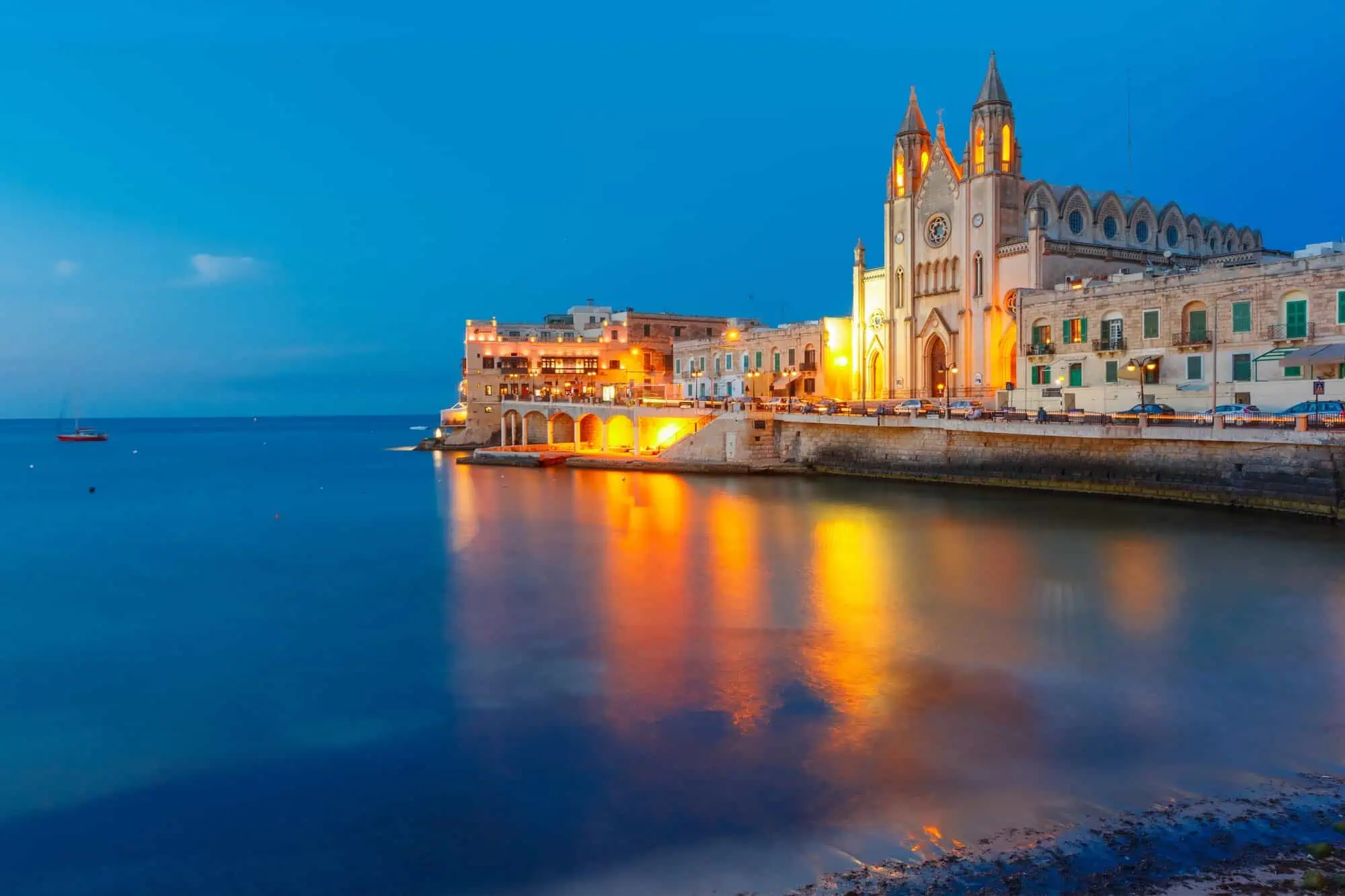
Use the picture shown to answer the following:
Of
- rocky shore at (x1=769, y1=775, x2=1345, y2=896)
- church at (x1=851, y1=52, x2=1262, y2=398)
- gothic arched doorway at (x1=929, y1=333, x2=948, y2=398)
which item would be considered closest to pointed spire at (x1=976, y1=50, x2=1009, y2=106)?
church at (x1=851, y1=52, x2=1262, y2=398)

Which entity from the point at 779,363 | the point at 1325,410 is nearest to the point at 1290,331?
the point at 1325,410

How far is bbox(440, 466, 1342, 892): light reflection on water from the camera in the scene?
430 inches

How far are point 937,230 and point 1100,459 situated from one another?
27548mm

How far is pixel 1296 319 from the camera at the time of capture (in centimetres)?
3672

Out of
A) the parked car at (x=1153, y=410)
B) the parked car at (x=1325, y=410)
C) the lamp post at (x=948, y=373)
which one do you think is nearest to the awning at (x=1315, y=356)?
the parked car at (x=1325, y=410)

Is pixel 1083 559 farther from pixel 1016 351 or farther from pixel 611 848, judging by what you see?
pixel 1016 351

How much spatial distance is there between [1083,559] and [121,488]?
54172mm

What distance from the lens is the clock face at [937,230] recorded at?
59781mm

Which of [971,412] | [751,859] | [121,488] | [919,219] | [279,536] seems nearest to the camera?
[751,859]

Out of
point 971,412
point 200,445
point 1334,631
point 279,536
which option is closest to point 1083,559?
point 1334,631

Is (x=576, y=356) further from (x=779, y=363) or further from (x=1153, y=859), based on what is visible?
(x=1153, y=859)

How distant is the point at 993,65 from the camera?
60.2 metres

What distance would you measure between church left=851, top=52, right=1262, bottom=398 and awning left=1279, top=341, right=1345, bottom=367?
1622cm

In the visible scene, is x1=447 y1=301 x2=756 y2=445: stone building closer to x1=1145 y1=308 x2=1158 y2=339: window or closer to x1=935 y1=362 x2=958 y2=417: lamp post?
x1=935 y1=362 x2=958 y2=417: lamp post
